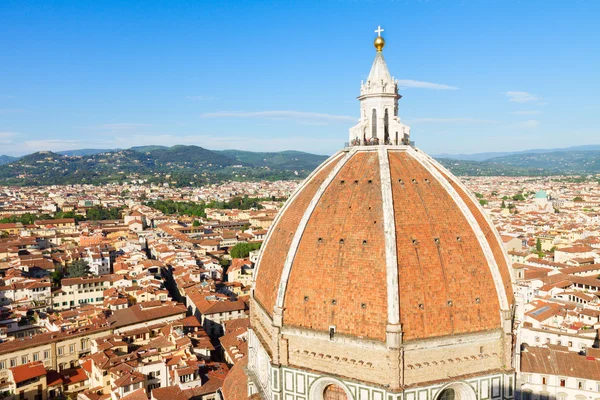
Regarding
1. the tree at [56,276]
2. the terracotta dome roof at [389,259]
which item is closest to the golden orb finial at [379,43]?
the terracotta dome roof at [389,259]

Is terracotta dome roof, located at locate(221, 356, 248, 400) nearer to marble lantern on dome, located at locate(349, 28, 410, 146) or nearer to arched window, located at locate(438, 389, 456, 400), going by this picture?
arched window, located at locate(438, 389, 456, 400)

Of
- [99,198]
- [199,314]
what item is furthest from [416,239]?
[99,198]

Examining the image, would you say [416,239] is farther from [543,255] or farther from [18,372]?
[543,255]

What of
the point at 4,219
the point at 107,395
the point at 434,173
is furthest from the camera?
the point at 4,219

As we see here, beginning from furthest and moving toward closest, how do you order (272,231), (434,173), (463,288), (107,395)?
(107,395) < (272,231) < (434,173) < (463,288)

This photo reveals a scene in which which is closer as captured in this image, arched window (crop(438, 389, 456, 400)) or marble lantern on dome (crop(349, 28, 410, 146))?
arched window (crop(438, 389, 456, 400))

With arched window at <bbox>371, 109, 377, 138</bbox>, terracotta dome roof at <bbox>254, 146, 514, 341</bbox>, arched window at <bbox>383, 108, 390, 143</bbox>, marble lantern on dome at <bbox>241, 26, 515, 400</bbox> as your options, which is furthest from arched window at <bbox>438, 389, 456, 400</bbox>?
arched window at <bbox>371, 109, 377, 138</bbox>
